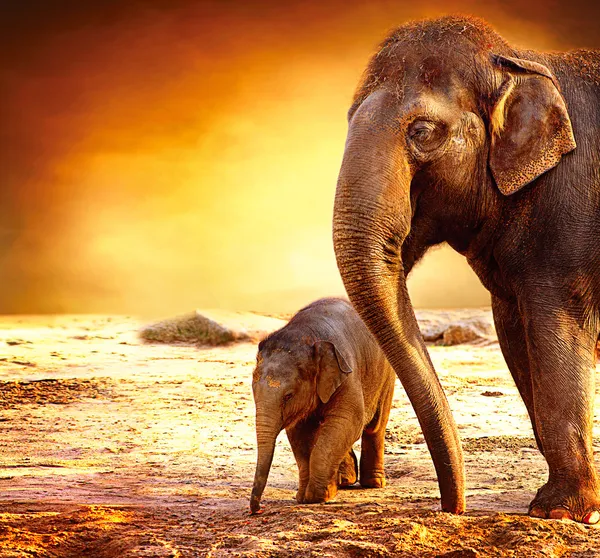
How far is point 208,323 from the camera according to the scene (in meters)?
16.1

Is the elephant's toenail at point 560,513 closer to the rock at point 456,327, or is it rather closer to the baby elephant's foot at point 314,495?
the baby elephant's foot at point 314,495

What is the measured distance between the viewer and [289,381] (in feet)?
21.4

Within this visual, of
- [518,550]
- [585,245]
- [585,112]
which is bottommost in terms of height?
[518,550]

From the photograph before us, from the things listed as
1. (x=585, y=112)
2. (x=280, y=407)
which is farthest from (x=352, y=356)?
(x=585, y=112)

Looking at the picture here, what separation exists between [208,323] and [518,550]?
11.5 meters

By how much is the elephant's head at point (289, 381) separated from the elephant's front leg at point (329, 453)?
0.17m

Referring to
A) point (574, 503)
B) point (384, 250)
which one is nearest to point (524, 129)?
point (384, 250)

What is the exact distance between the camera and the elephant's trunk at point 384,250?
4.98m

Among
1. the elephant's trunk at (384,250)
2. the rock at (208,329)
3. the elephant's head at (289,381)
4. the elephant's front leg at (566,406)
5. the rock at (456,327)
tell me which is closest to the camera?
the elephant's trunk at (384,250)

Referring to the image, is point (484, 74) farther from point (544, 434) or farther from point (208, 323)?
point (208, 323)

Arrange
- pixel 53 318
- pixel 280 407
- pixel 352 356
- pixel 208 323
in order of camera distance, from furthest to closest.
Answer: pixel 53 318, pixel 208 323, pixel 352 356, pixel 280 407

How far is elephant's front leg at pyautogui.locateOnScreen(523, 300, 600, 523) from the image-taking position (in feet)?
17.5

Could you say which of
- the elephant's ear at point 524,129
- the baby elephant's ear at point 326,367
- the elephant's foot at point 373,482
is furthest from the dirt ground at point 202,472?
the elephant's ear at point 524,129

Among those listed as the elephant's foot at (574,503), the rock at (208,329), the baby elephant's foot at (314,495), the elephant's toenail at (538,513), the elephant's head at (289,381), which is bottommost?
the baby elephant's foot at (314,495)
